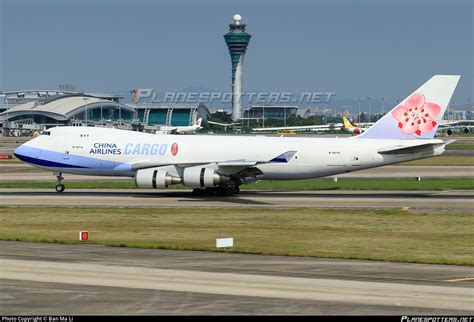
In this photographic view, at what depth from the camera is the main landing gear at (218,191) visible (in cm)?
5884

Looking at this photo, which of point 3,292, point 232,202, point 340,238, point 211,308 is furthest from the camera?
point 232,202

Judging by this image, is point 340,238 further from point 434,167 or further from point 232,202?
point 434,167

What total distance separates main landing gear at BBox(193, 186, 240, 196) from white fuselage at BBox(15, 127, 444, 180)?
6.92ft

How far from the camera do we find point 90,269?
28.5 metres

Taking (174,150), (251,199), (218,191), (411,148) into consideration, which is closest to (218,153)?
(218,191)

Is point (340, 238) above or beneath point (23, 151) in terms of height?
beneath

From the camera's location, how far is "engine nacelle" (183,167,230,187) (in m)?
55.9

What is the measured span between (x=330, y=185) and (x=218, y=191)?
40.0 feet

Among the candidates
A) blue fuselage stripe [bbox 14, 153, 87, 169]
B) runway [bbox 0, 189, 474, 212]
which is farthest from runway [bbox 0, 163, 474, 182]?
runway [bbox 0, 189, 474, 212]

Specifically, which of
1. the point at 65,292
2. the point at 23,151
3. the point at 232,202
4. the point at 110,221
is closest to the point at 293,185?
the point at 232,202

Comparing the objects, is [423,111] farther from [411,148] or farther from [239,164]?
[239,164]

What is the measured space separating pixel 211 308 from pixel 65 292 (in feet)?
15.6

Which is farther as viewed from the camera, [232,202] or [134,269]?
[232,202]

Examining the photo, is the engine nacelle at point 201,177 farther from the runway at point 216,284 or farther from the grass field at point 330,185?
the runway at point 216,284
